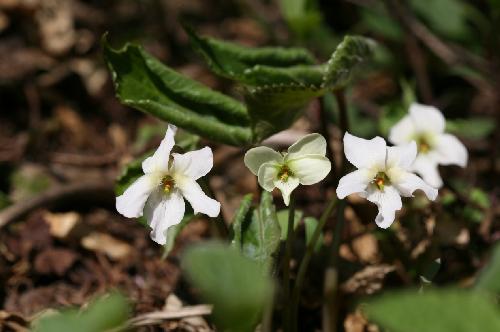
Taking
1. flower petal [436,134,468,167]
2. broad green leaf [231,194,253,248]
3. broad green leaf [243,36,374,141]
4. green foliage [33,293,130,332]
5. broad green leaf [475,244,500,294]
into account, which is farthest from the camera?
flower petal [436,134,468,167]

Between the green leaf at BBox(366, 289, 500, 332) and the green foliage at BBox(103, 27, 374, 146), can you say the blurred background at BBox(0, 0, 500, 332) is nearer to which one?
the green foliage at BBox(103, 27, 374, 146)

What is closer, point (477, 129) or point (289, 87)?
point (289, 87)

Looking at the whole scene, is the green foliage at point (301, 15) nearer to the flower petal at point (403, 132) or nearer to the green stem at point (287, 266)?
the flower petal at point (403, 132)

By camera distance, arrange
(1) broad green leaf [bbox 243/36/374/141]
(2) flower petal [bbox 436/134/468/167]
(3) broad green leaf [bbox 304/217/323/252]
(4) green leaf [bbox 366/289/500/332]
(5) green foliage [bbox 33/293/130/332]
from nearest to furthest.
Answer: (4) green leaf [bbox 366/289/500/332] < (5) green foliage [bbox 33/293/130/332] < (1) broad green leaf [bbox 243/36/374/141] < (3) broad green leaf [bbox 304/217/323/252] < (2) flower petal [bbox 436/134/468/167]

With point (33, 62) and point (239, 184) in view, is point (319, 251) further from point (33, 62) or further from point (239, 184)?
point (33, 62)

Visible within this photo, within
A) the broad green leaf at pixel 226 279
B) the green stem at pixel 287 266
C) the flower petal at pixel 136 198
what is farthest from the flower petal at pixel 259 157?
the broad green leaf at pixel 226 279

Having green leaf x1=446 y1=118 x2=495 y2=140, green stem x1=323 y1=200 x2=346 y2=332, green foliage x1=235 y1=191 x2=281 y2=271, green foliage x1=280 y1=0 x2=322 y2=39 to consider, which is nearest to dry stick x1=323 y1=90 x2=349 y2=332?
green stem x1=323 y1=200 x2=346 y2=332

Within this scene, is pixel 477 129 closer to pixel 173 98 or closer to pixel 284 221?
pixel 284 221

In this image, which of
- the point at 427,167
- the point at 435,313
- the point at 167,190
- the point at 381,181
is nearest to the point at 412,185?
the point at 381,181

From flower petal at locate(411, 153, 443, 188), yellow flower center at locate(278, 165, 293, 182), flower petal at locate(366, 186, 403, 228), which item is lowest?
flower petal at locate(411, 153, 443, 188)

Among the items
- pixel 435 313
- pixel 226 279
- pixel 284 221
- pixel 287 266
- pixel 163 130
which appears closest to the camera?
pixel 435 313
